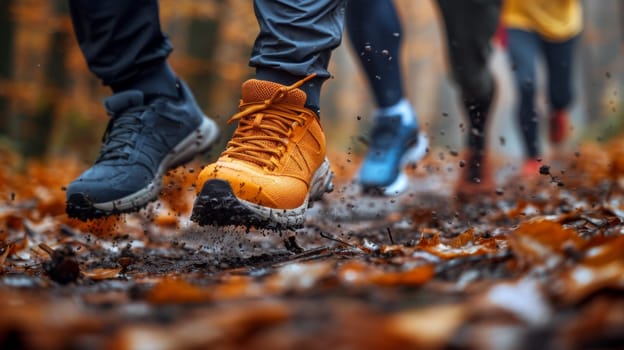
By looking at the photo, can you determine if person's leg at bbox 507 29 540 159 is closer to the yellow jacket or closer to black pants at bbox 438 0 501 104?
the yellow jacket

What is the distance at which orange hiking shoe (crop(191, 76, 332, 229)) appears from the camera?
66.1 inches

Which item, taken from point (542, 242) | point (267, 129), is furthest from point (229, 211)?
point (542, 242)

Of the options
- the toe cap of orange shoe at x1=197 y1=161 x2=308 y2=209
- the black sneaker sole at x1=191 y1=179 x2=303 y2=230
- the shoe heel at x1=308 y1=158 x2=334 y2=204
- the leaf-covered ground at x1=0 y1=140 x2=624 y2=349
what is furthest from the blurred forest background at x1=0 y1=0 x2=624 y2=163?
the leaf-covered ground at x1=0 y1=140 x2=624 y2=349

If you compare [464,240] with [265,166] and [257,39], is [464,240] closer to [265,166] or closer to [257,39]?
[265,166]

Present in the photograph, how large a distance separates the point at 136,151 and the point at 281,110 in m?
0.57

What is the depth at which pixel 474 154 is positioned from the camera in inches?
138

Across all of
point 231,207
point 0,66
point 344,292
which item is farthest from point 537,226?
point 0,66

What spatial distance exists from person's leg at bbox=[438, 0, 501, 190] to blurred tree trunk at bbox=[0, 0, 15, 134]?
5.20 metres

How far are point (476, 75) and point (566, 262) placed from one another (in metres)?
2.58

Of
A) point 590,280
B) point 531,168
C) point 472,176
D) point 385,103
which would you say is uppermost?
point 385,103

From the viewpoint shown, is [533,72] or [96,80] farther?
[96,80]

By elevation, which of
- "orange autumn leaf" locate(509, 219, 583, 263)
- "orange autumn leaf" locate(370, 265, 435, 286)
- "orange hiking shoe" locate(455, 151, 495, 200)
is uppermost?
"orange autumn leaf" locate(509, 219, 583, 263)

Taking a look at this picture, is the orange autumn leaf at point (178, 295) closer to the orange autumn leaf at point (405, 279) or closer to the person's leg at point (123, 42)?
the orange autumn leaf at point (405, 279)

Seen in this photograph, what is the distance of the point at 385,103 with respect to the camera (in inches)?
126
